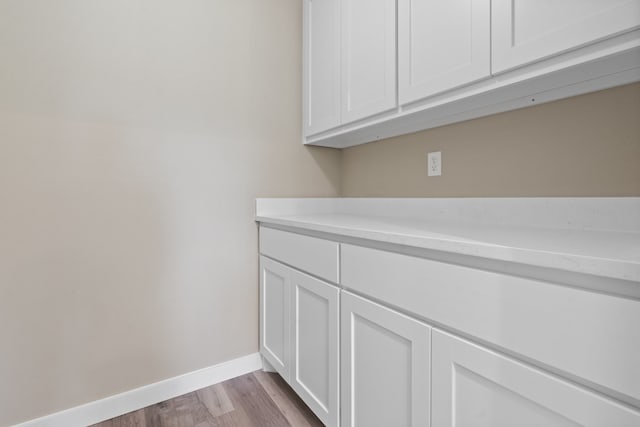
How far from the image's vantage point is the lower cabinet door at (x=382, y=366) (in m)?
0.80

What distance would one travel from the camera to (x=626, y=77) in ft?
2.83

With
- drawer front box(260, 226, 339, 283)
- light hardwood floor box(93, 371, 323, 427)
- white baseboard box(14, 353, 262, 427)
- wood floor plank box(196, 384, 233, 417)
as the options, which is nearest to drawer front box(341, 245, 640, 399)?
drawer front box(260, 226, 339, 283)

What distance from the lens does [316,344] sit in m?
1.23

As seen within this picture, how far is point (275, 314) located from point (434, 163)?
1049 millimetres

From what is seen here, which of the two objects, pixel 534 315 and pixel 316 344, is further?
pixel 316 344

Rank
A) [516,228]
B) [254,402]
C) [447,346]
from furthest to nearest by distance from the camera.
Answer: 1. [254,402]
2. [516,228]
3. [447,346]

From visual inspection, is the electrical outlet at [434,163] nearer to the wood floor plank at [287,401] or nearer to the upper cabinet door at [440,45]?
the upper cabinet door at [440,45]

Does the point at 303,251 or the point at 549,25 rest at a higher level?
the point at 549,25

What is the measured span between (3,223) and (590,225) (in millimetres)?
2016

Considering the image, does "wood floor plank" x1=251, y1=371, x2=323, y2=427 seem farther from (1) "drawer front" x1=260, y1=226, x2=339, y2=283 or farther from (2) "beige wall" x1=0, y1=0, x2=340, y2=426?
(1) "drawer front" x1=260, y1=226, x2=339, y2=283

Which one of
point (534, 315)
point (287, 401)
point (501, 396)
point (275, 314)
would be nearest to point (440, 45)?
→ point (534, 315)

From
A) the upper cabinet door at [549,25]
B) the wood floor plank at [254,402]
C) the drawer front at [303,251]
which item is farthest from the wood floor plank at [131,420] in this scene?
the upper cabinet door at [549,25]

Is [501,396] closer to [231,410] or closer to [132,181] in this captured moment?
[231,410]

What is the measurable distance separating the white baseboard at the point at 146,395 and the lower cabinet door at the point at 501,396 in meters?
1.20
